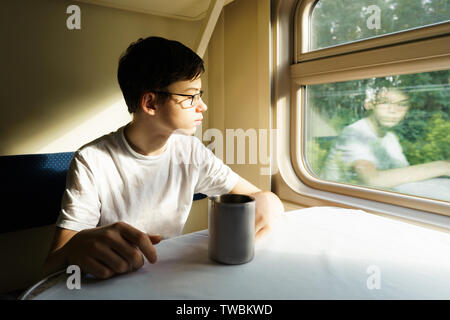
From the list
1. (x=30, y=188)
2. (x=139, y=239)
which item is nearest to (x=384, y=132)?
(x=139, y=239)

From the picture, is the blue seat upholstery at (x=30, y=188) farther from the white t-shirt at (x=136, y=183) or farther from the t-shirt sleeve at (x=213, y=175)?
the t-shirt sleeve at (x=213, y=175)

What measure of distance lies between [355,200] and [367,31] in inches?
31.4

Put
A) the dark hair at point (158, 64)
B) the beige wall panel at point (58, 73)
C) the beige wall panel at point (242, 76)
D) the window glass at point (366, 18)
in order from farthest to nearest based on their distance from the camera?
the beige wall panel at point (242, 76) < the beige wall panel at point (58, 73) < the window glass at point (366, 18) < the dark hair at point (158, 64)

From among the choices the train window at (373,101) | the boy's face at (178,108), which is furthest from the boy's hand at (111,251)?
the train window at (373,101)

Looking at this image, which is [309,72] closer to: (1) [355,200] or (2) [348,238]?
(1) [355,200]

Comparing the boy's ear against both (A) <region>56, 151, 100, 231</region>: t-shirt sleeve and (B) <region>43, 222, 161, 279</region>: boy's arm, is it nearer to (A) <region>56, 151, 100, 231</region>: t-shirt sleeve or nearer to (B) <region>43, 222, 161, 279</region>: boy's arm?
(A) <region>56, 151, 100, 231</region>: t-shirt sleeve

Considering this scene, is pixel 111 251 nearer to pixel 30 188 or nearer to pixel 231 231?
pixel 231 231

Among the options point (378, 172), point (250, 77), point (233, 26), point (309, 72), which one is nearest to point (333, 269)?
point (378, 172)

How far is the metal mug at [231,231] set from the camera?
0.59 meters

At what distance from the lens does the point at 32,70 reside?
1.47 meters

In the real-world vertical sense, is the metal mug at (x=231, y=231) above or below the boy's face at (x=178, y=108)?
below

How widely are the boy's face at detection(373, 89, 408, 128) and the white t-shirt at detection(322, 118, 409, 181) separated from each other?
0.18ft

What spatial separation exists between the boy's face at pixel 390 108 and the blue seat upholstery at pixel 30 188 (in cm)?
151

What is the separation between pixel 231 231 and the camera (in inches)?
23.7
